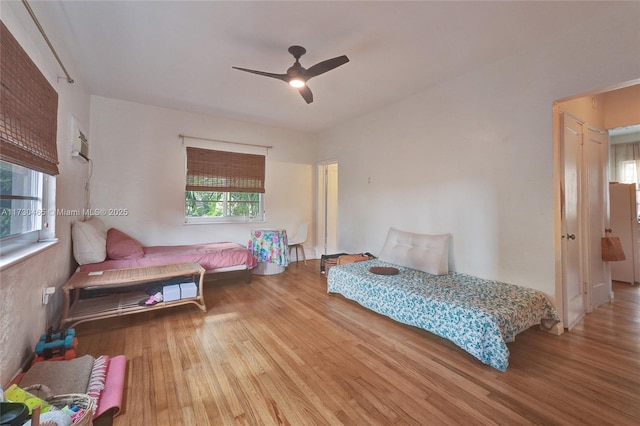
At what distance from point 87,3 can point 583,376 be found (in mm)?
4567

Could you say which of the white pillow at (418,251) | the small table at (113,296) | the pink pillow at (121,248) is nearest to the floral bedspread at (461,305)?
the white pillow at (418,251)

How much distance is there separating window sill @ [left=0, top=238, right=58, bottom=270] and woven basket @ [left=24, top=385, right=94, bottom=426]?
677 mm

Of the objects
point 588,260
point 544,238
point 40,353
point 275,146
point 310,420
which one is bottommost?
point 310,420

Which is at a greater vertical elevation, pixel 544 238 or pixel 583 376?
pixel 544 238

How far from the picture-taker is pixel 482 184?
9.70 feet

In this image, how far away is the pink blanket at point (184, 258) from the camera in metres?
3.07

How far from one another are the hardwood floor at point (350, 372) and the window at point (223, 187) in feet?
7.03

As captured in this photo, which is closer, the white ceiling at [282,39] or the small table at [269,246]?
the white ceiling at [282,39]

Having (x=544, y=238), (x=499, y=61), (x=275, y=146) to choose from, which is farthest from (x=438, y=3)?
(x=275, y=146)

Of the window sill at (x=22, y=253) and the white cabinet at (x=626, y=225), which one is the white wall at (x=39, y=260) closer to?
the window sill at (x=22, y=253)

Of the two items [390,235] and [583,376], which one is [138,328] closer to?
[390,235]

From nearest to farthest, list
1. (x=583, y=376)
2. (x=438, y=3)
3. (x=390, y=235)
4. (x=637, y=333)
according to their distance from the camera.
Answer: (x=583, y=376) → (x=438, y=3) → (x=637, y=333) → (x=390, y=235)

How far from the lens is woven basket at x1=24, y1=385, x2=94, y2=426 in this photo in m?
1.26

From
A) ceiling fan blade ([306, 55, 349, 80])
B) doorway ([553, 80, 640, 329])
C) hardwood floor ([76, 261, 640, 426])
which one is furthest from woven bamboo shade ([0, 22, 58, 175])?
doorway ([553, 80, 640, 329])
